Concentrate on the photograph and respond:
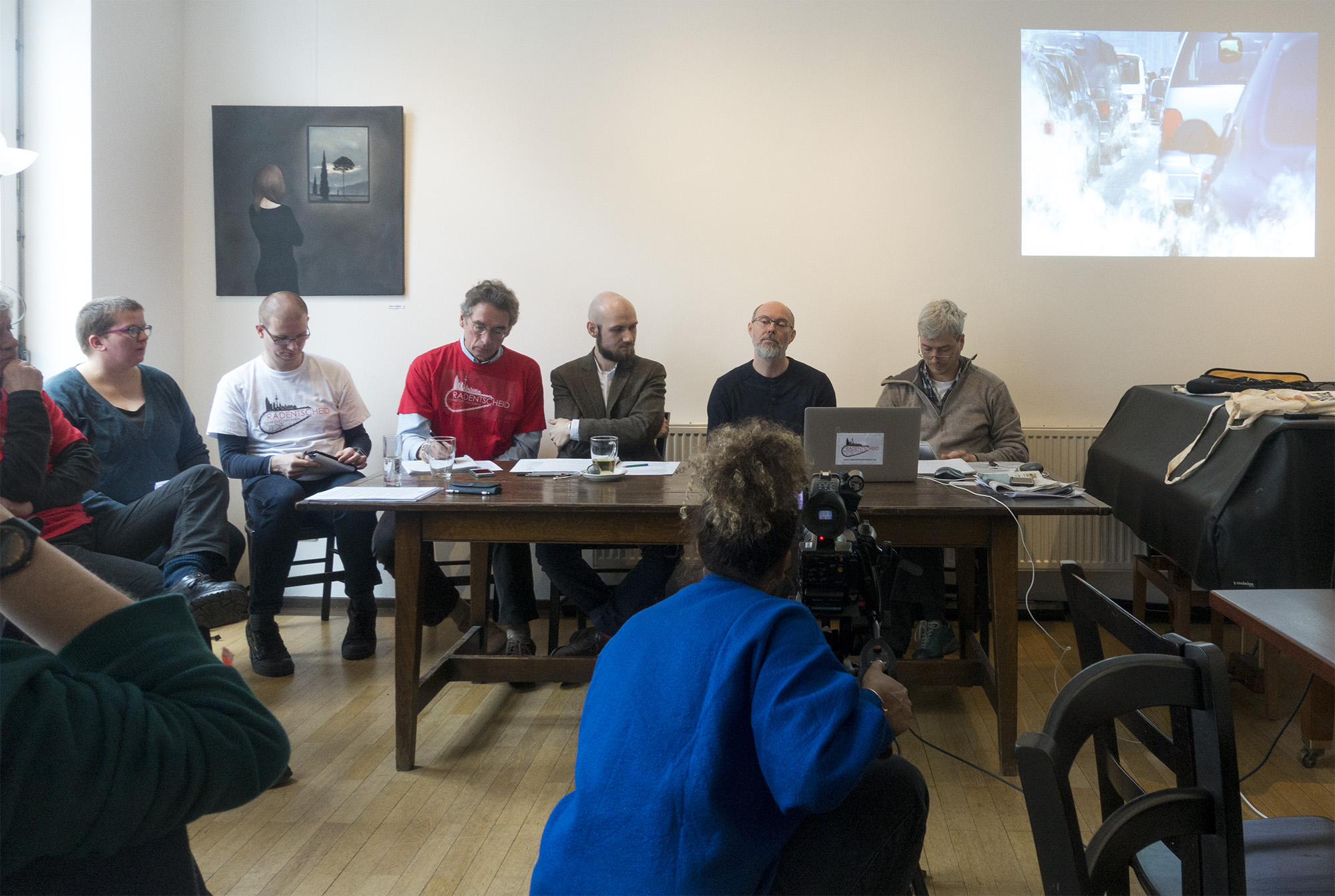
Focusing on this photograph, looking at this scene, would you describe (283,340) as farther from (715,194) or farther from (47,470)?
(715,194)

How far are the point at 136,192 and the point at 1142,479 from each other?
4.10 m

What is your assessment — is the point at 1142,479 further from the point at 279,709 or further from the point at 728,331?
the point at 279,709

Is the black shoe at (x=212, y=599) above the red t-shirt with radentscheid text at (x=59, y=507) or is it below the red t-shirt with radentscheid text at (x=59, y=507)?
below

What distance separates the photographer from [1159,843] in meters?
1.23

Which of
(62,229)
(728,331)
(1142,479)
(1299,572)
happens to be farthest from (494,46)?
(1299,572)

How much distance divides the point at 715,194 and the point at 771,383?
911mm

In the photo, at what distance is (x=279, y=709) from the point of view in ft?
9.14

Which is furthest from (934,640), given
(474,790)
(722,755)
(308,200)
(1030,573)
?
(308,200)

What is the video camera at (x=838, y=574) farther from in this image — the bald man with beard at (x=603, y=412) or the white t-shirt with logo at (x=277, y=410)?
the white t-shirt with logo at (x=277, y=410)

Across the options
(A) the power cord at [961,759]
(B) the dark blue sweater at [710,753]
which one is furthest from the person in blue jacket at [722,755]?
(A) the power cord at [961,759]

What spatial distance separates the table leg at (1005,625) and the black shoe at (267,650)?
234 cm

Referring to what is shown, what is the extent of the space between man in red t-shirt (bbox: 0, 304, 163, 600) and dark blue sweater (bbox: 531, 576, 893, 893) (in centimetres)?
165

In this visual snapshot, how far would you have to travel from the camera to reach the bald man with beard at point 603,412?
3070 millimetres

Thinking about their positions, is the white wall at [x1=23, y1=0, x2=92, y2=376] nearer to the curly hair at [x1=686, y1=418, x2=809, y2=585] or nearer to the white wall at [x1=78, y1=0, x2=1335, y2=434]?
the white wall at [x1=78, y1=0, x2=1335, y2=434]
